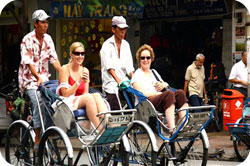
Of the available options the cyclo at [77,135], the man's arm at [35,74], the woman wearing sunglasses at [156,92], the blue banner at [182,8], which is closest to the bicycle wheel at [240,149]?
the woman wearing sunglasses at [156,92]

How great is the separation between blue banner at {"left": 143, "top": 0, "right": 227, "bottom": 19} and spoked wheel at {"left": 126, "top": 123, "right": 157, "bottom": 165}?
7.94 metres

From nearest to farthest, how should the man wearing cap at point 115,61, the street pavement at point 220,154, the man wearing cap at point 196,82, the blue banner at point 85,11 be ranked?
the man wearing cap at point 115,61
the street pavement at point 220,154
the blue banner at point 85,11
the man wearing cap at point 196,82

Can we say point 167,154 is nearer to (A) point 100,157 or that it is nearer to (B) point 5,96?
(A) point 100,157

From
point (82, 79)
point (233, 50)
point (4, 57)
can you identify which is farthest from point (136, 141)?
point (4, 57)

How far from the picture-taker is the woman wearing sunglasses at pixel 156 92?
318 inches

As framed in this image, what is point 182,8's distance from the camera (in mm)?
16375

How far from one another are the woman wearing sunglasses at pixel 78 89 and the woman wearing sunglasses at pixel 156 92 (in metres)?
0.79

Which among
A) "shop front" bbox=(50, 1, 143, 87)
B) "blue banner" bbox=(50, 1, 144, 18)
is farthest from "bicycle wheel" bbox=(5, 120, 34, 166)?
"shop front" bbox=(50, 1, 143, 87)

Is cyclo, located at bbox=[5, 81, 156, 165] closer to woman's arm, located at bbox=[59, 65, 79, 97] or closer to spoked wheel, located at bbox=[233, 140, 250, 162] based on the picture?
woman's arm, located at bbox=[59, 65, 79, 97]

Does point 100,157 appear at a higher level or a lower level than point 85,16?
lower

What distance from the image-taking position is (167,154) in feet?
26.6

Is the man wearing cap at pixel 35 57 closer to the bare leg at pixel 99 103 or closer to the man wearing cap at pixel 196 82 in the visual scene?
the bare leg at pixel 99 103

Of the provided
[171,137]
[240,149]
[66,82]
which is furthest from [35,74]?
[240,149]

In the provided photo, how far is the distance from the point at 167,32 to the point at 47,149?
9.86 m
